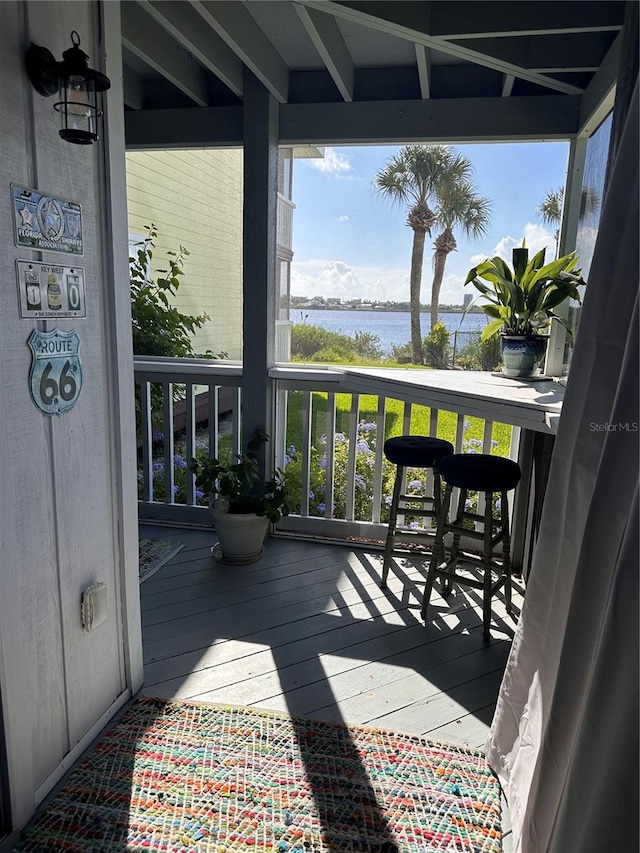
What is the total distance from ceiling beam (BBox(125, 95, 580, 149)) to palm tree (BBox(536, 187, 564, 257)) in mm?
277

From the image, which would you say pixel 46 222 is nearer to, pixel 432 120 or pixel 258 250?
pixel 258 250

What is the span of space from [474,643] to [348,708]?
708mm

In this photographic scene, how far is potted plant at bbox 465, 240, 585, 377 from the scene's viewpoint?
261 centimetres

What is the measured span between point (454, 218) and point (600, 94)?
2.67 feet

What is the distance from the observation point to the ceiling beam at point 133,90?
3260 mm

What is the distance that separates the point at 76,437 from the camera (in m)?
1.75

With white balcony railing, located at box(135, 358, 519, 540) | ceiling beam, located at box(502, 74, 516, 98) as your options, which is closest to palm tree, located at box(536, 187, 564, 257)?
ceiling beam, located at box(502, 74, 516, 98)

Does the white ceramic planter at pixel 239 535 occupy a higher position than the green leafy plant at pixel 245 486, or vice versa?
the green leafy plant at pixel 245 486

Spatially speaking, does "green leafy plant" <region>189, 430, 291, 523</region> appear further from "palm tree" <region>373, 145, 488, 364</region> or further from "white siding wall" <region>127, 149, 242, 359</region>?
"palm tree" <region>373, 145, 488, 364</region>

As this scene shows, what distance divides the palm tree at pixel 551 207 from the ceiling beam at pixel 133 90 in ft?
7.47

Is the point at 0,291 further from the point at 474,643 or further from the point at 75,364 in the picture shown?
the point at 474,643

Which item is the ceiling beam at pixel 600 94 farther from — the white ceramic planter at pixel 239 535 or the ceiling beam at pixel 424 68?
the white ceramic planter at pixel 239 535

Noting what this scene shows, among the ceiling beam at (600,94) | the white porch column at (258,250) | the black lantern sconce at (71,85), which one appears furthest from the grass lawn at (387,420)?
the black lantern sconce at (71,85)

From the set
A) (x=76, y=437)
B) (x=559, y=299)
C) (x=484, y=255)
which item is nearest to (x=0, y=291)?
(x=76, y=437)
